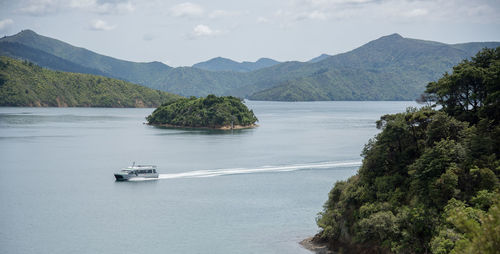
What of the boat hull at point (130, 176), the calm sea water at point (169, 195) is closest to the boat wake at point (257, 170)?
the calm sea water at point (169, 195)

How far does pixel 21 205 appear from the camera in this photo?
45.6 m

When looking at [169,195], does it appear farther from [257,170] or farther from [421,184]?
[421,184]

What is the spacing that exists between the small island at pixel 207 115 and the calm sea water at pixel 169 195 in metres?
41.9

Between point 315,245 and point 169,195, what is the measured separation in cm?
2087

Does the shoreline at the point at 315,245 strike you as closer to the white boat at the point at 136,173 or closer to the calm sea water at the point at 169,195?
the calm sea water at the point at 169,195

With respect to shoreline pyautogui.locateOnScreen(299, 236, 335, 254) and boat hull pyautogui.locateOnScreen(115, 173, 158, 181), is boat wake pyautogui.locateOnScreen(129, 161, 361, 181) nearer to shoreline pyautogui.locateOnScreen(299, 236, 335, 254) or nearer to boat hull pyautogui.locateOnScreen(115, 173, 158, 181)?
boat hull pyautogui.locateOnScreen(115, 173, 158, 181)

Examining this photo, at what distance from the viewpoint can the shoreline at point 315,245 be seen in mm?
32906

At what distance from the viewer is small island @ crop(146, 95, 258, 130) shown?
137750 mm

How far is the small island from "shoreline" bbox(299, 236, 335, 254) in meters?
102

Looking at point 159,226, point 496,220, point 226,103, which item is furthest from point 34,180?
point 226,103

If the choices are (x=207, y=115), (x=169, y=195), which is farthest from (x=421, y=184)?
(x=207, y=115)

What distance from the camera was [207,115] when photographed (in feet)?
456

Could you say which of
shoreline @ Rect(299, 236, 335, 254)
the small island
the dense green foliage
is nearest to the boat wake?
the dense green foliage

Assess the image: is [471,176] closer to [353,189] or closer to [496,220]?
[353,189]
